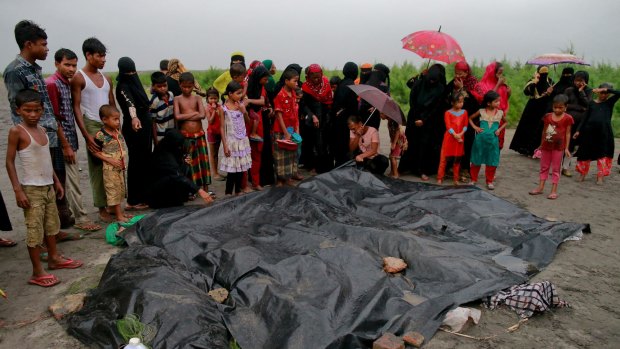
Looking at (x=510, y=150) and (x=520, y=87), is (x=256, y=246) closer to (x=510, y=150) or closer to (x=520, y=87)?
(x=510, y=150)

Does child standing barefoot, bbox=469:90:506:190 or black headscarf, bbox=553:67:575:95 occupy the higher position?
black headscarf, bbox=553:67:575:95

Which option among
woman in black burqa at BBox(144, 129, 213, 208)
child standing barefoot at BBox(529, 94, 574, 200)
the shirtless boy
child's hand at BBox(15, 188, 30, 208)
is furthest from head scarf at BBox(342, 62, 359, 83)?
child's hand at BBox(15, 188, 30, 208)

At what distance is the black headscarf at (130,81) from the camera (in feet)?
15.9

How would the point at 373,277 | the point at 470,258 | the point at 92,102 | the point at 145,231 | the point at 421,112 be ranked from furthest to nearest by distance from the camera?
the point at 421,112
the point at 92,102
the point at 145,231
the point at 470,258
the point at 373,277

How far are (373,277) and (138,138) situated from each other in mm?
3224

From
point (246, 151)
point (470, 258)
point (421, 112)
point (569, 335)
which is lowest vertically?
point (569, 335)

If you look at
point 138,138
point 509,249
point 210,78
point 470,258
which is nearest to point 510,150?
point 509,249

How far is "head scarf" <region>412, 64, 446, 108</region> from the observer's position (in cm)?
625

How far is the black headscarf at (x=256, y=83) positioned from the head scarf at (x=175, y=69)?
3.41 feet

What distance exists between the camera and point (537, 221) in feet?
15.4

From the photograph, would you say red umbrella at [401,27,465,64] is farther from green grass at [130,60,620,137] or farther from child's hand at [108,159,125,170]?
green grass at [130,60,620,137]

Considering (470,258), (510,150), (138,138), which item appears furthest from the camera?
(510,150)

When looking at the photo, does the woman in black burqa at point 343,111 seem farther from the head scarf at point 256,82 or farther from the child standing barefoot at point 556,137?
the child standing barefoot at point 556,137

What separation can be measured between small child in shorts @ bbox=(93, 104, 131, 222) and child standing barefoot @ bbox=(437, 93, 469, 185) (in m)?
4.13
